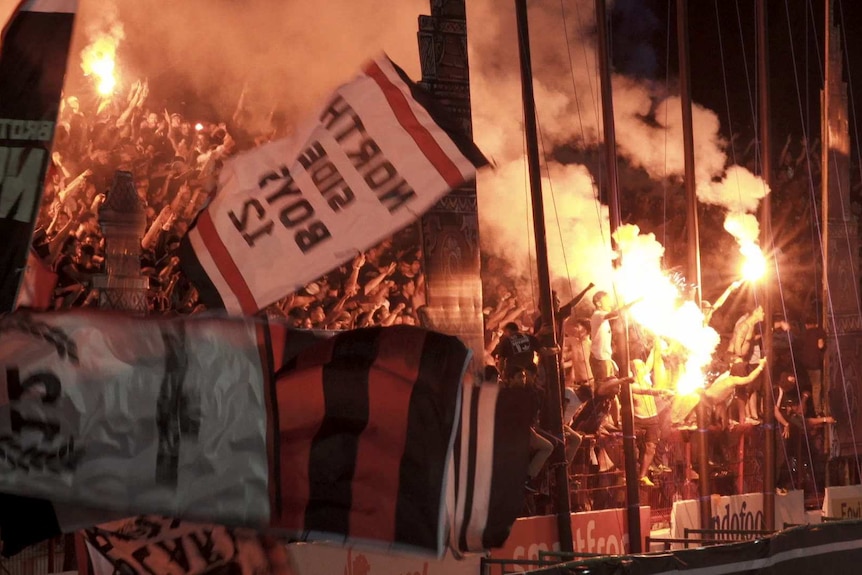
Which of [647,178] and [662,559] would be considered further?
[647,178]

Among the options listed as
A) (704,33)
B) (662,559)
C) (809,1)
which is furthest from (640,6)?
(662,559)

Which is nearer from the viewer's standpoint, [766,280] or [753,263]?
[766,280]

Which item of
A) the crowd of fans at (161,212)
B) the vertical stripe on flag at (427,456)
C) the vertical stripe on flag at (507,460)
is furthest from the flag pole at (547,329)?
the vertical stripe on flag at (427,456)

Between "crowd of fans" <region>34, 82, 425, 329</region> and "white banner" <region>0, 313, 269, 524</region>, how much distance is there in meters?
7.45

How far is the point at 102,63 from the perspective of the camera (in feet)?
37.9

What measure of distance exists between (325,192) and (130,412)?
1.17 metres

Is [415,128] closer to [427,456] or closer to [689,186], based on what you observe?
[427,456]

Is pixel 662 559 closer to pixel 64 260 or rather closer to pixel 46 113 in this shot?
pixel 46 113

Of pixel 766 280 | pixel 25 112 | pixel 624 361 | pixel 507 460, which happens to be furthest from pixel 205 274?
pixel 766 280

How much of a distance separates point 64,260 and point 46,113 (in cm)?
729

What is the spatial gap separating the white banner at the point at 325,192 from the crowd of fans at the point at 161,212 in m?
6.61

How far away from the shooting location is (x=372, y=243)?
397 centimetres

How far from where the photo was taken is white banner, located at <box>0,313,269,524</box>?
309cm

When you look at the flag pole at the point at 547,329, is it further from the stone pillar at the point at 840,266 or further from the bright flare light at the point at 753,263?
the stone pillar at the point at 840,266
